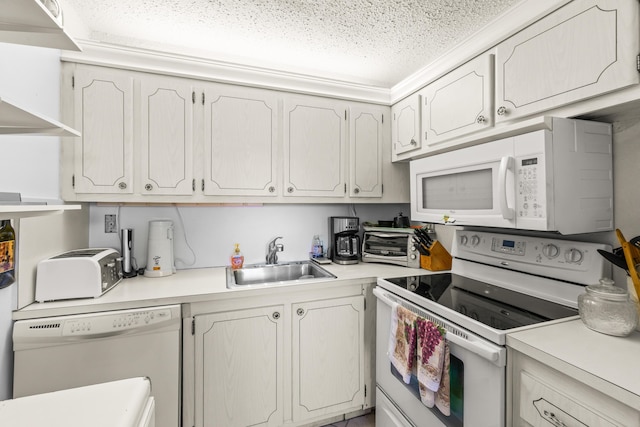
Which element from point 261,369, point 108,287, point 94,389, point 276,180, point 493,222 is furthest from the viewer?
point 276,180

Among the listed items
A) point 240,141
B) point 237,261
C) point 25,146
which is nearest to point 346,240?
point 237,261

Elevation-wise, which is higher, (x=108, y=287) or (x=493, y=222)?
(x=493, y=222)

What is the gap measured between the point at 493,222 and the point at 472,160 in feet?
1.04

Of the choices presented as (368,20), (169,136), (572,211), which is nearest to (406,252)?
(572,211)

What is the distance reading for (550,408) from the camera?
860 millimetres

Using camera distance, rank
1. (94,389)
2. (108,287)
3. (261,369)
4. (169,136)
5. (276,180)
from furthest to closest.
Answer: (276,180) < (169,136) < (261,369) < (108,287) < (94,389)

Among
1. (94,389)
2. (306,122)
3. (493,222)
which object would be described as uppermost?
(306,122)

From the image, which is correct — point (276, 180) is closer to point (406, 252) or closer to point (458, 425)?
point (406, 252)

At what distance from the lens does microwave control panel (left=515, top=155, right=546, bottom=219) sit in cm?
111

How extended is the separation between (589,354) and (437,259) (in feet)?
3.68

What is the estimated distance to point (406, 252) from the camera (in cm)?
209

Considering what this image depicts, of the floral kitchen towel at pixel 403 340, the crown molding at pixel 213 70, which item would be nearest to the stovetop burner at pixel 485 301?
the floral kitchen towel at pixel 403 340

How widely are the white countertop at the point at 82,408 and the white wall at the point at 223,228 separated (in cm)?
128

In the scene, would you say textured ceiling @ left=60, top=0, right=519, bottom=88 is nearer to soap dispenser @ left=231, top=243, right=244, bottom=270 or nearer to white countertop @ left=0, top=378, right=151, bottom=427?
soap dispenser @ left=231, top=243, right=244, bottom=270
